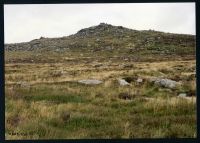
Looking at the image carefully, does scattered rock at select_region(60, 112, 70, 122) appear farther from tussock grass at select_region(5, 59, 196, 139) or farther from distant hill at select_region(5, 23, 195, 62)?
distant hill at select_region(5, 23, 195, 62)

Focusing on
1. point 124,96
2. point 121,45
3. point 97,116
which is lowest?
point 121,45

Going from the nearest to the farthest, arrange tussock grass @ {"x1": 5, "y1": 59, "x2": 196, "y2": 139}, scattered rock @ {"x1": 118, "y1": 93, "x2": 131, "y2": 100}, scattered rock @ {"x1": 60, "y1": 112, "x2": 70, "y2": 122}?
tussock grass @ {"x1": 5, "y1": 59, "x2": 196, "y2": 139}, scattered rock @ {"x1": 60, "y1": 112, "x2": 70, "y2": 122}, scattered rock @ {"x1": 118, "y1": 93, "x2": 131, "y2": 100}

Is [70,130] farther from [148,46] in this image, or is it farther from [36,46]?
[36,46]

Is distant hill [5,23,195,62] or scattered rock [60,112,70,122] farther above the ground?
scattered rock [60,112,70,122]

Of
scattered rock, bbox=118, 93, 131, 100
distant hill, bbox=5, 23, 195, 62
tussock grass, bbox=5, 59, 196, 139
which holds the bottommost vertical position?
distant hill, bbox=5, 23, 195, 62

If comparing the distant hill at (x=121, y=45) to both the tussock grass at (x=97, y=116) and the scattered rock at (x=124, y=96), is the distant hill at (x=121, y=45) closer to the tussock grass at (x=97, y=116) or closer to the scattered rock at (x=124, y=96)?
the scattered rock at (x=124, y=96)

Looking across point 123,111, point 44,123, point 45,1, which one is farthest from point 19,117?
point 45,1

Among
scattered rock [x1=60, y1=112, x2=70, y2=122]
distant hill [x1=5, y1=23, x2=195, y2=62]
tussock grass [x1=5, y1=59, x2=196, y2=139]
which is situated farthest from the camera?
distant hill [x1=5, y1=23, x2=195, y2=62]

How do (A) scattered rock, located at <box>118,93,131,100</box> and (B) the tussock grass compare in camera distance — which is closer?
(B) the tussock grass

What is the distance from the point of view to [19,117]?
1052 centimetres

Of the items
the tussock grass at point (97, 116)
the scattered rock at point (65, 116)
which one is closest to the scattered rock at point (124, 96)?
the tussock grass at point (97, 116)

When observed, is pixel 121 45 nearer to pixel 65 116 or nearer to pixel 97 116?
pixel 97 116

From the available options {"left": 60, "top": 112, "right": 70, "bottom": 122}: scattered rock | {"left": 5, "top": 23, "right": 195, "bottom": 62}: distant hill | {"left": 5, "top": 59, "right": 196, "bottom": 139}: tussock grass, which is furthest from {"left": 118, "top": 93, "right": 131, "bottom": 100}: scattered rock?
{"left": 5, "top": 23, "right": 195, "bottom": 62}: distant hill

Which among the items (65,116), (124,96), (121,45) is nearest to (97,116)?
(65,116)
